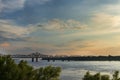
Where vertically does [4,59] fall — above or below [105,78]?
above

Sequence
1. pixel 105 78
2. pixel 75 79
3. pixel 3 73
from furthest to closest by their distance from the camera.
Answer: pixel 75 79 → pixel 3 73 → pixel 105 78

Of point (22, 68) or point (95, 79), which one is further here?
point (22, 68)

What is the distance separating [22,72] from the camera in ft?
141

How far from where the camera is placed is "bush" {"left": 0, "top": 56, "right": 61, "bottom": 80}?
42.1m

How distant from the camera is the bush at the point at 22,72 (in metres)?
42.1

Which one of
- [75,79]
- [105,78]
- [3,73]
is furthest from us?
[75,79]

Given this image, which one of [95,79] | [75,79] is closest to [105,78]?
[95,79]

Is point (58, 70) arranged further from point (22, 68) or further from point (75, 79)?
point (75, 79)

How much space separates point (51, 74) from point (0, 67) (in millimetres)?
6527

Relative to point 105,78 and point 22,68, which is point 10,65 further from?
point 105,78

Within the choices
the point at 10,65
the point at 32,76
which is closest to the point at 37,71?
the point at 32,76

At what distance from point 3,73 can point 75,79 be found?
76257 millimetres

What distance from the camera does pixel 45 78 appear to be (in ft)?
141

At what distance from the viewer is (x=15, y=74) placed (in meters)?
42.1
